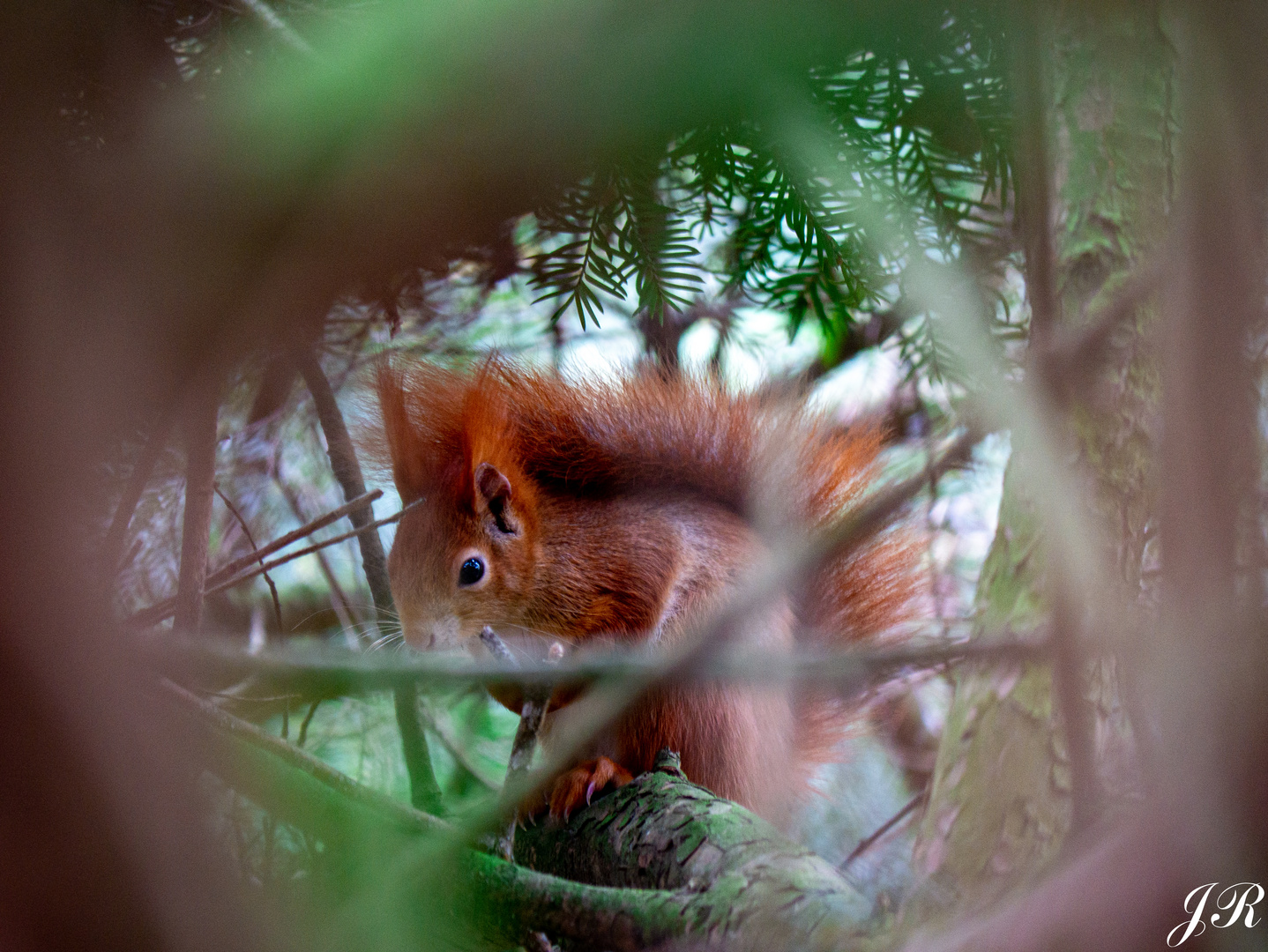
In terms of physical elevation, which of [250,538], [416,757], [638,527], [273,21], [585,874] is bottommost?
[585,874]

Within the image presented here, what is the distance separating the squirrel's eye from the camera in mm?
831

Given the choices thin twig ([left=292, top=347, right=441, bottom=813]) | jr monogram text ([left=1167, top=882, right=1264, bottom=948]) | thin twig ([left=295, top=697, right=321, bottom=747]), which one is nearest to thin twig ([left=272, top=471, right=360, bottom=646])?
thin twig ([left=292, top=347, right=441, bottom=813])

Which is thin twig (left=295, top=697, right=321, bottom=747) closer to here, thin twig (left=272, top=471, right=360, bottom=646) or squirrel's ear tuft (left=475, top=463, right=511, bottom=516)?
thin twig (left=272, top=471, right=360, bottom=646)

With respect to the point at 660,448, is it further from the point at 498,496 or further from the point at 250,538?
the point at 250,538

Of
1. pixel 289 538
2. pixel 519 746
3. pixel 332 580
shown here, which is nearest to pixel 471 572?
pixel 332 580

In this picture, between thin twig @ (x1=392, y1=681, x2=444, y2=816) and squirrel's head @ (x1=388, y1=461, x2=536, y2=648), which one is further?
squirrel's head @ (x1=388, y1=461, x2=536, y2=648)

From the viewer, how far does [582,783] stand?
2.30ft

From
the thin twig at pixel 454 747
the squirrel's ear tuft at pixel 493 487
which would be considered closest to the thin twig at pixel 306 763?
the thin twig at pixel 454 747

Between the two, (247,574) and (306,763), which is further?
(247,574)

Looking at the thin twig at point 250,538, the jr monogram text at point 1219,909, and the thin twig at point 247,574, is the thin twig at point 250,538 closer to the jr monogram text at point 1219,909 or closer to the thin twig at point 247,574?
the thin twig at point 247,574

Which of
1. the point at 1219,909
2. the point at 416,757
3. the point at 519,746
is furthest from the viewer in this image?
the point at 416,757

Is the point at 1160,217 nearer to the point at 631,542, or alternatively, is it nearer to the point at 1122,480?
the point at 1122,480

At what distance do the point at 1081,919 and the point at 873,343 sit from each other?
2.00ft

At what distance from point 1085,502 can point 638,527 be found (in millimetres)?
531
